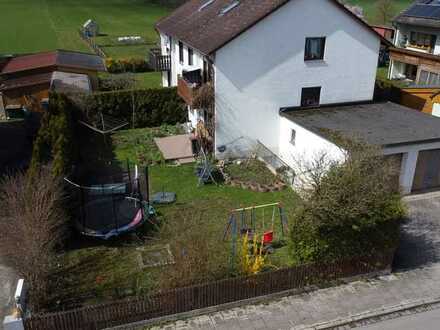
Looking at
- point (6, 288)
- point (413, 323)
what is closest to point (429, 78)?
point (413, 323)

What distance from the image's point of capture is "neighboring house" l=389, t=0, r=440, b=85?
115 ft

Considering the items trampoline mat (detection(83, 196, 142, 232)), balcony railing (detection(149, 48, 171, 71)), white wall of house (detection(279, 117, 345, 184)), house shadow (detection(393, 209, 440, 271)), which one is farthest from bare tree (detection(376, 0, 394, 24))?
trampoline mat (detection(83, 196, 142, 232))

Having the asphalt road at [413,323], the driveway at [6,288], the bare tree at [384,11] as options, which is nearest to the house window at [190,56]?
the driveway at [6,288]

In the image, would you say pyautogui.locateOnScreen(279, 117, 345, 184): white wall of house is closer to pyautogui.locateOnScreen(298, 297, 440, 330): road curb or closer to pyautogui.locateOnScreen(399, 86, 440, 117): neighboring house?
pyautogui.locateOnScreen(298, 297, 440, 330): road curb

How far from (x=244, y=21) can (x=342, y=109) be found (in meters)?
6.82

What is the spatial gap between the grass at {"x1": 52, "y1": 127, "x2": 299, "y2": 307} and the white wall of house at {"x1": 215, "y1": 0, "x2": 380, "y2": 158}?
374 cm

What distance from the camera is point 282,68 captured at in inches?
837

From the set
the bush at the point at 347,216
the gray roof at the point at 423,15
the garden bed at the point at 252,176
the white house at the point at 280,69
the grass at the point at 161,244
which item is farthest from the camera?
the gray roof at the point at 423,15

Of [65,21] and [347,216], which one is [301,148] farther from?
[65,21]

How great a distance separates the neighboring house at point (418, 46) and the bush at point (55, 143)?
29037mm

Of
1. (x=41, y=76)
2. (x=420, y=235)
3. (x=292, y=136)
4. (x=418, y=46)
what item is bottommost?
(x=420, y=235)

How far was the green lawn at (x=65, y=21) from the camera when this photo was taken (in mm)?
57625

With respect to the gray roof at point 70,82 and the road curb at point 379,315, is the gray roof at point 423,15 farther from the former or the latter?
the road curb at point 379,315

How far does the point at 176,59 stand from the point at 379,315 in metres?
22.4
